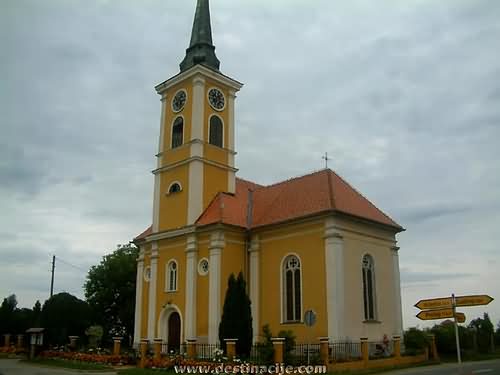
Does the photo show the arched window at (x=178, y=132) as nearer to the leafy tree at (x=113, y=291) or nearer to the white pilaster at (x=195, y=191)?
the white pilaster at (x=195, y=191)

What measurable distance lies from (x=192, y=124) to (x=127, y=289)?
722 inches

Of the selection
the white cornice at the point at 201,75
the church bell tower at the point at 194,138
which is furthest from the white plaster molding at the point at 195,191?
the white cornice at the point at 201,75

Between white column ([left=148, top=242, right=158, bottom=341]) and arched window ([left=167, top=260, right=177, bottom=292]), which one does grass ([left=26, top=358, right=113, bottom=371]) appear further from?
arched window ([left=167, top=260, right=177, bottom=292])

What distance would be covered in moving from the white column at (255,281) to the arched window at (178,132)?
8082mm

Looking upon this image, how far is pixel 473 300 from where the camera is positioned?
13.0m

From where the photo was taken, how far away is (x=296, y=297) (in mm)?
25781

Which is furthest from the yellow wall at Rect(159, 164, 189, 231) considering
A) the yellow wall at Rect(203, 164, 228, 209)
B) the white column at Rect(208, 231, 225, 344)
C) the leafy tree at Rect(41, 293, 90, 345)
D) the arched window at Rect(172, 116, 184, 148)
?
the leafy tree at Rect(41, 293, 90, 345)

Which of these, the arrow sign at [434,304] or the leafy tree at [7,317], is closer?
the arrow sign at [434,304]

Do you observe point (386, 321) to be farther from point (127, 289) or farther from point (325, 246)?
point (127, 289)

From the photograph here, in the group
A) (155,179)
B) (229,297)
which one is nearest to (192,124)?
(155,179)

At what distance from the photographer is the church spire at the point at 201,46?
33.0 meters

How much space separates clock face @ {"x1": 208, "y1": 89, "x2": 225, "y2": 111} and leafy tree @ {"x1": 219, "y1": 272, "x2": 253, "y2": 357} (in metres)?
11.8

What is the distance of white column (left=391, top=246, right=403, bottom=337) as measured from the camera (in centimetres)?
2695

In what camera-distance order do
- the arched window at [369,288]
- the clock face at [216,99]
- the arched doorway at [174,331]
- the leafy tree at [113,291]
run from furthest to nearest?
1. the leafy tree at [113,291]
2. the clock face at [216,99]
3. the arched doorway at [174,331]
4. the arched window at [369,288]
